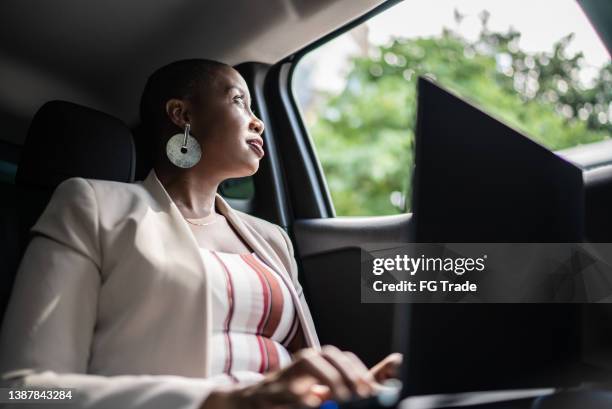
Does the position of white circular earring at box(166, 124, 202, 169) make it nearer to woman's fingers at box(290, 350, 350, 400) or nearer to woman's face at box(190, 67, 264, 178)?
woman's face at box(190, 67, 264, 178)

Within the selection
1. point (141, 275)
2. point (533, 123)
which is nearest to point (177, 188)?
point (141, 275)

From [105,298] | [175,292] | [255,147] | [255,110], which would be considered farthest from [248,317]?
[255,110]

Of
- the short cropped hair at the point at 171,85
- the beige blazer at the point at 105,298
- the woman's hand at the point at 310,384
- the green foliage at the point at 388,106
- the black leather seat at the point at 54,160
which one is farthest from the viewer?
the green foliage at the point at 388,106

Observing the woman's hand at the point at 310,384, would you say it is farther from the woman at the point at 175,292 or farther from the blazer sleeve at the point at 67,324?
the blazer sleeve at the point at 67,324

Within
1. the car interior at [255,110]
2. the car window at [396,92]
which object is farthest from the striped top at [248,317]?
the car window at [396,92]

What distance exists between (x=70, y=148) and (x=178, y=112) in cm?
29

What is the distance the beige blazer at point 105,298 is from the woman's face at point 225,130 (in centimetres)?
24

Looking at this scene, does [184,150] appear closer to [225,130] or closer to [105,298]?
[225,130]

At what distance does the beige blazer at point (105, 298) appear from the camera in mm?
1036

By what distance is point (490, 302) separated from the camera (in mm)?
716

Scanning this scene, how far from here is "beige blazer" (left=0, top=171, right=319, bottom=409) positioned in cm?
104

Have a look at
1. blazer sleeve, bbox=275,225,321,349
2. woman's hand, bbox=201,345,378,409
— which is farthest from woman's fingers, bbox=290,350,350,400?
blazer sleeve, bbox=275,225,321,349

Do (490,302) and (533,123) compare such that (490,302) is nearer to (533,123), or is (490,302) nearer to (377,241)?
(377,241)

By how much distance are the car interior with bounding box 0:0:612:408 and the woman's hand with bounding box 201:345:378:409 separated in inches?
20.9
